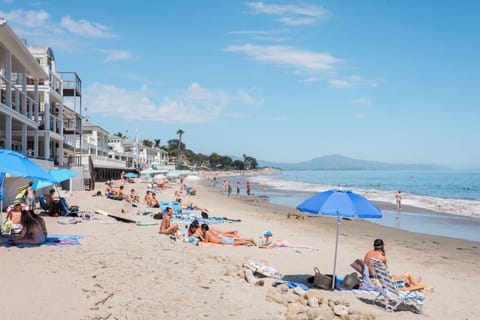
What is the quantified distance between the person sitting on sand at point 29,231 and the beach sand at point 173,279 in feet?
1.72

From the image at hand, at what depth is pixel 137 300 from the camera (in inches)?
241

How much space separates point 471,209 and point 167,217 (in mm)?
25639

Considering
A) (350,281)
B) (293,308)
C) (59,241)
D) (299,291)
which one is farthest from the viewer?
(59,241)

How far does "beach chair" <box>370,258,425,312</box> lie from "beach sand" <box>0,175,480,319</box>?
0.53ft

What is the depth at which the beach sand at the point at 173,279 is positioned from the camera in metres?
5.87

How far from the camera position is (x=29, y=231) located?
9.44 metres

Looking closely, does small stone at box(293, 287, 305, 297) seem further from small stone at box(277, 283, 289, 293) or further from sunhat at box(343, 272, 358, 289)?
sunhat at box(343, 272, 358, 289)

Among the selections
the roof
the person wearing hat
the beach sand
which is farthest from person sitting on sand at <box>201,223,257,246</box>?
the roof

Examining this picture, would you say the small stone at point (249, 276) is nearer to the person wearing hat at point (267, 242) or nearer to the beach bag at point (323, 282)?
the beach bag at point (323, 282)

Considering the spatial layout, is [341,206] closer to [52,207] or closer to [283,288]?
[283,288]

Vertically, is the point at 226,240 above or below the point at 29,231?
below

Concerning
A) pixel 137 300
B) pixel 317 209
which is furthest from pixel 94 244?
pixel 317 209

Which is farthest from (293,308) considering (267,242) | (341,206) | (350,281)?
(267,242)

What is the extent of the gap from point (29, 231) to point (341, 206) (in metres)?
6.65
